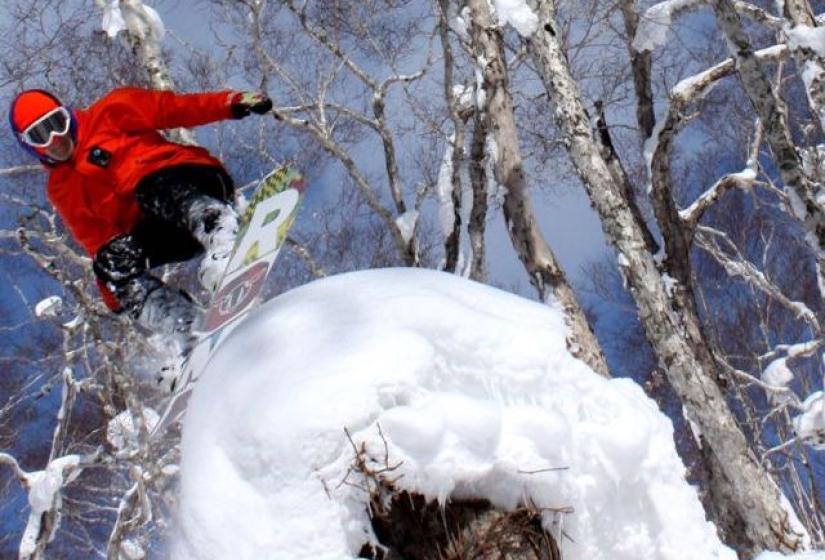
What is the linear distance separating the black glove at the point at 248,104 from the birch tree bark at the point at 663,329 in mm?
1807

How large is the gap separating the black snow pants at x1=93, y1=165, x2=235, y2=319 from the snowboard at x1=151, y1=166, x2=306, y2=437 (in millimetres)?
271

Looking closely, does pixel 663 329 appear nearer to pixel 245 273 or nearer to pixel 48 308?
pixel 245 273

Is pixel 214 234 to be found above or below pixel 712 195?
above

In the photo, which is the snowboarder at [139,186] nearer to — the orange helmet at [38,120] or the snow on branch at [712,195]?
the orange helmet at [38,120]

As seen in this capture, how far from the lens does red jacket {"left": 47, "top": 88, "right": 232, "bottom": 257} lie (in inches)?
129

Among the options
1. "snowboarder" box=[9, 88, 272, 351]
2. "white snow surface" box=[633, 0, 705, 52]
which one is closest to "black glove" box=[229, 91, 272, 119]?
"snowboarder" box=[9, 88, 272, 351]

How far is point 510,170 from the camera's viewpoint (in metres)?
4.13

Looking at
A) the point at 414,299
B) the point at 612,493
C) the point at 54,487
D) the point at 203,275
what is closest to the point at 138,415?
the point at 54,487

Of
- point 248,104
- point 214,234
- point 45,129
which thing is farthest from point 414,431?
point 45,129

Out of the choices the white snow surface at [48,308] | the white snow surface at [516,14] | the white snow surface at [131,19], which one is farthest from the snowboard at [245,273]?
the white snow surface at [48,308]

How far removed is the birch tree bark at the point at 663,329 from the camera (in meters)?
3.86

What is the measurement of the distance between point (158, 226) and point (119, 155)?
1.13 feet

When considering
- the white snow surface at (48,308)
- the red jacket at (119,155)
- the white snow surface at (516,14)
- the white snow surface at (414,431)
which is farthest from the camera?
the white snow surface at (48,308)

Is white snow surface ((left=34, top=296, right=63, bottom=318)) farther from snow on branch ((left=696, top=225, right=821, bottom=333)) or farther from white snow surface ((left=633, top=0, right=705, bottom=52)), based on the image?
snow on branch ((left=696, top=225, right=821, bottom=333))
